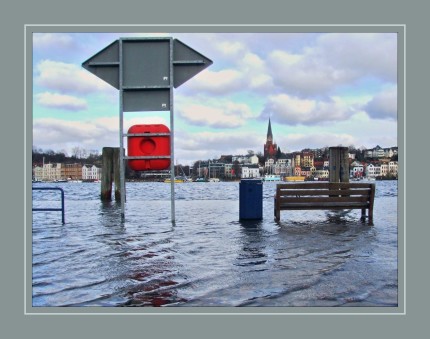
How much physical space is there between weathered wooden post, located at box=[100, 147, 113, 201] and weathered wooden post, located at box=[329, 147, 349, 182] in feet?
37.8

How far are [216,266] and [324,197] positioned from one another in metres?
6.10

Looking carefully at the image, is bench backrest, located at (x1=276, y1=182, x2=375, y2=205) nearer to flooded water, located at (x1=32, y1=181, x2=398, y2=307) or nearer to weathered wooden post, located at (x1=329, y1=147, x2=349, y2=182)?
flooded water, located at (x1=32, y1=181, x2=398, y2=307)

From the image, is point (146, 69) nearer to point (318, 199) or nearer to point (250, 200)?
point (250, 200)

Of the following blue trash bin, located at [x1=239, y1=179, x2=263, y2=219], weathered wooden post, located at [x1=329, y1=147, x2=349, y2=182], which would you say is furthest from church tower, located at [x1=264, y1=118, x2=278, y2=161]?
blue trash bin, located at [x1=239, y1=179, x2=263, y2=219]

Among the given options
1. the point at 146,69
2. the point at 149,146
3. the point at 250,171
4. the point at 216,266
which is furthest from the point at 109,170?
the point at 250,171

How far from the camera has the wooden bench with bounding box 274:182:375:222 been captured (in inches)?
458

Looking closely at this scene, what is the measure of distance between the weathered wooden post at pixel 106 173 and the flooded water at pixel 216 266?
13.3 metres

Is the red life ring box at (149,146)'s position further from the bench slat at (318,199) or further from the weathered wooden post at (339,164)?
the weathered wooden post at (339,164)

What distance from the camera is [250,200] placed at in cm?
1219

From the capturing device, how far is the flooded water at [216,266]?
4.81m

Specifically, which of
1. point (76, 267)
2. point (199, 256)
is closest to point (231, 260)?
point (199, 256)

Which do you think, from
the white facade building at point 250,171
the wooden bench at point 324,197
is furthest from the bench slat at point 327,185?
the white facade building at point 250,171

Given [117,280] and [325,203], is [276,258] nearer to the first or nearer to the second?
[117,280]

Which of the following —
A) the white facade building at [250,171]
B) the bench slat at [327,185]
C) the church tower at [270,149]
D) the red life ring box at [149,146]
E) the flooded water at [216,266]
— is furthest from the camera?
the white facade building at [250,171]
